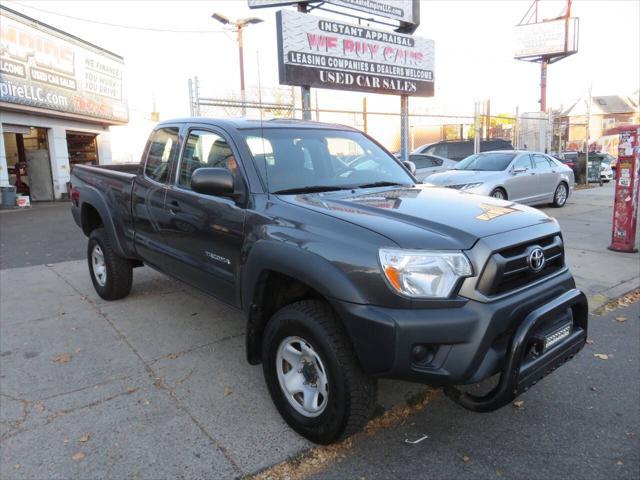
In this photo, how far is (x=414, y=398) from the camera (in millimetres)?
3355

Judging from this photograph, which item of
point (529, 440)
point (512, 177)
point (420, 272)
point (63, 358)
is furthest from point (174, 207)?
point (512, 177)

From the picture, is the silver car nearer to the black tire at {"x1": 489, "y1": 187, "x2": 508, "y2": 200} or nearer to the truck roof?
the black tire at {"x1": 489, "y1": 187, "x2": 508, "y2": 200}

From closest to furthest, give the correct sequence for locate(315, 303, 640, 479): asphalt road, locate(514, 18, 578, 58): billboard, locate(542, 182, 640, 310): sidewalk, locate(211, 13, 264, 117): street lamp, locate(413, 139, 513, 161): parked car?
locate(315, 303, 640, 479): asphalt road < locate(542, 182, 640, 310): sidewalk < locate(413, 139, 513, 161): parked car < locate(211, 13, 264, 117): street lamp < locate(514, 18, 578, 58): billboard

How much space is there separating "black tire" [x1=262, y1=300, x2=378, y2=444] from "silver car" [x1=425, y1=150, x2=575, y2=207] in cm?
816

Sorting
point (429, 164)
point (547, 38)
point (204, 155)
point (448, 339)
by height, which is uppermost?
point (547, 38)

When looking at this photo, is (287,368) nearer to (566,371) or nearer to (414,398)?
Answer: (414,398)

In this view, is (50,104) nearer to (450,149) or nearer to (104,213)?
(450,149)

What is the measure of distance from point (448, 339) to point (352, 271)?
559mm

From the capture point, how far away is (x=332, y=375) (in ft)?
8.50

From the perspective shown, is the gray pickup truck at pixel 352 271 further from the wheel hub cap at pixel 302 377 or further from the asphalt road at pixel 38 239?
the asphalt road at pixel 38 239

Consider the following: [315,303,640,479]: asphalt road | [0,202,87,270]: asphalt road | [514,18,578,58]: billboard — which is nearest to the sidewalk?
[315,303,640,479]: asphalt road

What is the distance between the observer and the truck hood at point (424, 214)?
2.49m

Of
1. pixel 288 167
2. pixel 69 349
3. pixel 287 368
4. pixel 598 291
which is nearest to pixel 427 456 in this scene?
pixel 287 368

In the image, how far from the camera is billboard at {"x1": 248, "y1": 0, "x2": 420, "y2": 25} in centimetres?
1133
